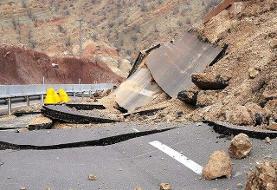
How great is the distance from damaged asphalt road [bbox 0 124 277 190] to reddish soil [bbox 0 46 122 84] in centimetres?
3818

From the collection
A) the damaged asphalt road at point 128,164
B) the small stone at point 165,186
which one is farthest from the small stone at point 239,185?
the small stone at point 165,186

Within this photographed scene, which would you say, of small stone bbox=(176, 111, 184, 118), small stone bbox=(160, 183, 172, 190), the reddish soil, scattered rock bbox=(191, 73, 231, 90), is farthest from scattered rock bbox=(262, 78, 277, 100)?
the reddish soil

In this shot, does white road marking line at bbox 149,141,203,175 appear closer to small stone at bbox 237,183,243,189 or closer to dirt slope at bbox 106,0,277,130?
small stone at bbox 237,183,243,189

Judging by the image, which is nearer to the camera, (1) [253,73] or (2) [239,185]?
(2) [239,185]

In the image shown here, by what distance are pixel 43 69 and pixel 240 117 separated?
4779 cm

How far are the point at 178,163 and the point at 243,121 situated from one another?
4.68ft

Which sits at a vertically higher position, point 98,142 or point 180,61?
point 180,61

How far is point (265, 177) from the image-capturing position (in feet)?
13.9

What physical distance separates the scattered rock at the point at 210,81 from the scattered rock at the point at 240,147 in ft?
13.4

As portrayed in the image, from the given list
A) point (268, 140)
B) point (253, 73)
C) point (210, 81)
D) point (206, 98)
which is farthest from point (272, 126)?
point (210, 81)

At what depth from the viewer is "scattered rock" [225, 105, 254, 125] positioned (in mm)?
7344

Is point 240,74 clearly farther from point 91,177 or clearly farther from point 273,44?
point 91,177

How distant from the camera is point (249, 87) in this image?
8.98m

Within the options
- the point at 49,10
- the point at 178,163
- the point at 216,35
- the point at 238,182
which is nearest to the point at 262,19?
the point at 216,35
